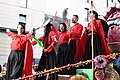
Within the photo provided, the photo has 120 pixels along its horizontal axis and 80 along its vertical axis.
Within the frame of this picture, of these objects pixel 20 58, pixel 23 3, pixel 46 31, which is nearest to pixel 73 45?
pixel 46 31

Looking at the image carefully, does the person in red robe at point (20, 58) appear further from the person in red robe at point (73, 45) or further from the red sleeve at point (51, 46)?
the person in red robe at point (73, 45)

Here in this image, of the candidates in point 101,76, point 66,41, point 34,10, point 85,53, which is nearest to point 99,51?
point 85,53

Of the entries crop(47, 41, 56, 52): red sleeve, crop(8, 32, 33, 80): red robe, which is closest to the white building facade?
crop(47, 41, 56, 52): red sleeve

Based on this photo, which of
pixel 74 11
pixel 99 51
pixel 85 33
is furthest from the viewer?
pixel 74 11

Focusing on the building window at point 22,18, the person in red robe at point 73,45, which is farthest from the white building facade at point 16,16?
the person in red robe at point 73,45

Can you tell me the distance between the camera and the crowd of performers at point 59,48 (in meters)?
3.85

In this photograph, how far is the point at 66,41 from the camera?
13.8ft

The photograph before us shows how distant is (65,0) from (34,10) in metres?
2.13

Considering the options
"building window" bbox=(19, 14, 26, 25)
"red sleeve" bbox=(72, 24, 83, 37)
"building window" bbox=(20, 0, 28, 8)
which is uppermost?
"building window" bbox=(20, 0, 28, 8)

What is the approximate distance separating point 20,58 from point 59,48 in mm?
643

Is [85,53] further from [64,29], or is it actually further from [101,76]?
[101,76]

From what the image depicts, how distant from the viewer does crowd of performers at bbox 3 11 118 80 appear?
12.6 ft

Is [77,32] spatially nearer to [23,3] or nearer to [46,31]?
[46,31]

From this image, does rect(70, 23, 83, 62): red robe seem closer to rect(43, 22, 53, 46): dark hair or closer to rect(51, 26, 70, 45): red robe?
rect(51, 26, 70, 45): red robe
